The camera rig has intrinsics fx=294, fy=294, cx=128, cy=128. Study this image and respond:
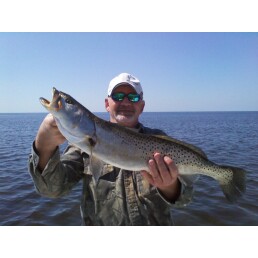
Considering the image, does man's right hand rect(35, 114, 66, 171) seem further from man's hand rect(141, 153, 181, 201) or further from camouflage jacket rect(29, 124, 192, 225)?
man's hand rect(141, 153, 181, 201)

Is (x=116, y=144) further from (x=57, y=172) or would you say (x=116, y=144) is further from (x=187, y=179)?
(x=187, y=179)

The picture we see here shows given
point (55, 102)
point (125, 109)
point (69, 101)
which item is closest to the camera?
point (55, 102)

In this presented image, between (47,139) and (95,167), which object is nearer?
(47,139)

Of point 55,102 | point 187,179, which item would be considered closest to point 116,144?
point 55,102

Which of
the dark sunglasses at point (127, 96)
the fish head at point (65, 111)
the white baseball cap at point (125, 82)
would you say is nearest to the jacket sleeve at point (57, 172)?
the fish head at point (65, 111)

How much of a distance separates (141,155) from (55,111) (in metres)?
1.26

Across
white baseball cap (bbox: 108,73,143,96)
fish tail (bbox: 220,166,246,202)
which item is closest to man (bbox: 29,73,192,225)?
fish tail (bbox: 220,166,246,202)

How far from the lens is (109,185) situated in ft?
13.9

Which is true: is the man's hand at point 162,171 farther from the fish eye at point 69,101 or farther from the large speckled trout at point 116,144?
the fish eye at point 69,101

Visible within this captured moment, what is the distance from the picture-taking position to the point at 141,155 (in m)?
3.95

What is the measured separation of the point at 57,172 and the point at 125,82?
1836 mm

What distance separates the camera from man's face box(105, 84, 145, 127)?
15.5 ft

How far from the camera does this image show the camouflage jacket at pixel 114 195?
13.2 feet
